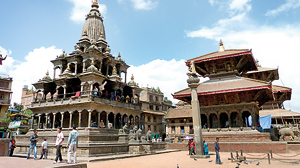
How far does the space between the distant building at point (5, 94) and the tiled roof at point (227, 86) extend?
4740 centimetres

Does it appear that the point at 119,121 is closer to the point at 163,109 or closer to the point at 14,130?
the point at 14,130

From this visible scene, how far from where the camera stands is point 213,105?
24.6 m

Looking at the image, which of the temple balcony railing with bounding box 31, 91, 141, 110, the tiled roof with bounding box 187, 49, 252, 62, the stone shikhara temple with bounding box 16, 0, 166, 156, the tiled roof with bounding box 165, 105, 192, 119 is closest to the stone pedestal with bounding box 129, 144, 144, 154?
the stone shikhara temple with bounding box 16, 0, 166, 156

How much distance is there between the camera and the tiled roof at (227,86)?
21656mm

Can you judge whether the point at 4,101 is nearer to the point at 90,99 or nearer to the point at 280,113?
the point at 90,99

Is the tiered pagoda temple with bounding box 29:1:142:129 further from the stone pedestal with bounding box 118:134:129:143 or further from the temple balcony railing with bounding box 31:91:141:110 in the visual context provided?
the stone pedestal with bounding box 118:134:129:143

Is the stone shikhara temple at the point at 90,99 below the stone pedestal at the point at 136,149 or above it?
above

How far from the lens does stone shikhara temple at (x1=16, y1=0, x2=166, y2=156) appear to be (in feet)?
91.8

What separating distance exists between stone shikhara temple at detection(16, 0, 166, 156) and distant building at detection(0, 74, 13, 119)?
2015cm

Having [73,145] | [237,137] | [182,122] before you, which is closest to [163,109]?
[182,122]

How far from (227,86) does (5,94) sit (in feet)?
179

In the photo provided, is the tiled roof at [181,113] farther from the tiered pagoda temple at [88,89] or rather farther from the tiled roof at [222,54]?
the tiled roof at [222,54]

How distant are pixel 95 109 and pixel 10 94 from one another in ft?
119

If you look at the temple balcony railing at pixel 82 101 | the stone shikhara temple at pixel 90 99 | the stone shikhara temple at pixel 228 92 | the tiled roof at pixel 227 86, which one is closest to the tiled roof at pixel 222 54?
the stone shikhara temple at pixel 228 92
